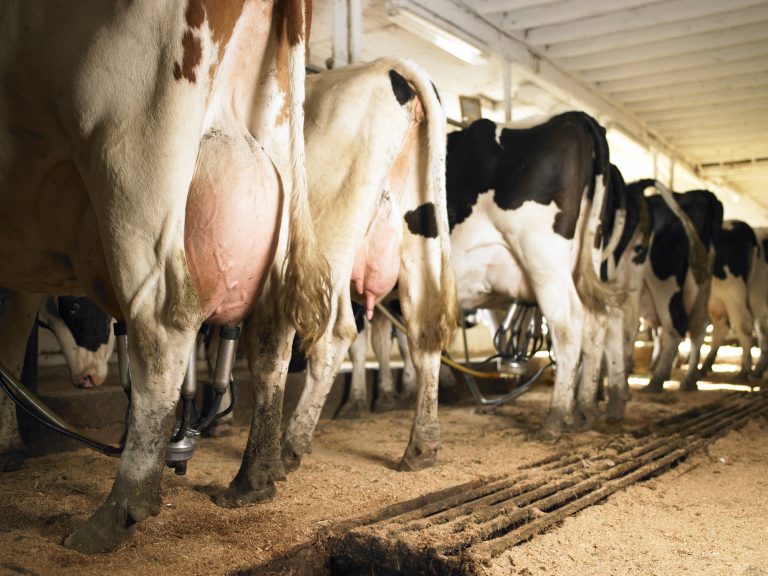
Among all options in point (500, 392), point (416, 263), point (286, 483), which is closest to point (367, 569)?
point (286, 483)

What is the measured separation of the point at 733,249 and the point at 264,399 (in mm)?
10225

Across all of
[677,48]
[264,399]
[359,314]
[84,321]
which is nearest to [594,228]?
[359,314]

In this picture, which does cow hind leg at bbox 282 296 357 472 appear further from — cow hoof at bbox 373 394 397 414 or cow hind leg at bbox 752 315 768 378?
cow hind leg at bbox 752 315 768 378

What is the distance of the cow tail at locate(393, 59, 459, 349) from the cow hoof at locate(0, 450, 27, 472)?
2315 millimetres

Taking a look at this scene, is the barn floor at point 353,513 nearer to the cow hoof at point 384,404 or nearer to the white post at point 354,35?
the cow hoof at point 384,404

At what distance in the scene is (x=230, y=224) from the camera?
9.20ft

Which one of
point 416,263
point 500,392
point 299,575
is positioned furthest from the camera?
point 500,392

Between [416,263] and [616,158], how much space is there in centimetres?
1231

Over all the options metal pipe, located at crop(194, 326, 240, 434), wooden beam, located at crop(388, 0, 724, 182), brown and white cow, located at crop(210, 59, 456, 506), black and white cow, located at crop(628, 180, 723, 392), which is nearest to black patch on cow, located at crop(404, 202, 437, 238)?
brown and white cow, located at crop(210, 59, 456, 506)

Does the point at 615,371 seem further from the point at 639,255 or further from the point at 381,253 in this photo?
the point at 381,253

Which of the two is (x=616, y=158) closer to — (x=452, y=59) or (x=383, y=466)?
(x=452, y=59)

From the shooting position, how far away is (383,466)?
164 inches

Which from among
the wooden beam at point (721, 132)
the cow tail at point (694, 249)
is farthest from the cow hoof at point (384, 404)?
the wooden beam at point (721, 132)

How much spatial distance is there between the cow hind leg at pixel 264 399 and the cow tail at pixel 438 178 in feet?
4.00
